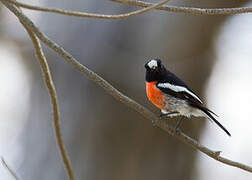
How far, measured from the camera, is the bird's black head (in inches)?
144

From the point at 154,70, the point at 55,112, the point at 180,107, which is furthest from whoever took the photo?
the point at 154,70

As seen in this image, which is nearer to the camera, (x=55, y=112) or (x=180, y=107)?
(x=55, y=112)

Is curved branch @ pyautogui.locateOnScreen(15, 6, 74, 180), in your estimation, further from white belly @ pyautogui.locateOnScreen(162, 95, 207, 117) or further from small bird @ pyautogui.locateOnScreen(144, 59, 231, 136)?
white belly @ pyautogui.locateOnScreen(162, 95, 207, 117)

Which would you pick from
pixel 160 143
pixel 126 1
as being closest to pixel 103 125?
pixel 160 143

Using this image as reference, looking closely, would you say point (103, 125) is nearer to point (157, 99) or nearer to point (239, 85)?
point (157, 99)

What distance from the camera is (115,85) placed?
15.7 feet

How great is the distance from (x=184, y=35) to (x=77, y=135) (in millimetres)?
1466

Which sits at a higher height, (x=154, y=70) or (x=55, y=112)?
(x=55, y=112)

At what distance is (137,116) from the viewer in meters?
4.97

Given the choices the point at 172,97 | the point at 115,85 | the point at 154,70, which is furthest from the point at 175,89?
the point at 115,85

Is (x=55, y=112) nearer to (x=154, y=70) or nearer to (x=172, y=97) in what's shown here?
(x=172, y=97)

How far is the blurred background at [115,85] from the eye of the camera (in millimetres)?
4883

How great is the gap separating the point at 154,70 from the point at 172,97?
0.30 m

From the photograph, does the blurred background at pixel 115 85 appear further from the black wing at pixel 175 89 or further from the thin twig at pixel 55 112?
the thin twig at pixel 55 112
